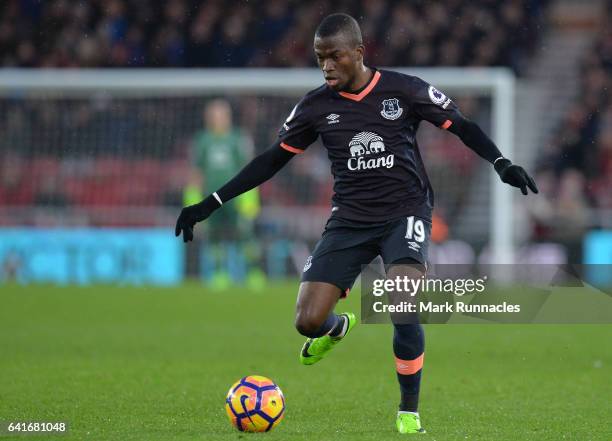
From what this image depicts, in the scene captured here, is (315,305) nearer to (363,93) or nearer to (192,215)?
(192,215)

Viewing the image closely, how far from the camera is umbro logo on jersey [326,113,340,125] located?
6418mm

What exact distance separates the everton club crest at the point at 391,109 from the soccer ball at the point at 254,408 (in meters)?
1.60

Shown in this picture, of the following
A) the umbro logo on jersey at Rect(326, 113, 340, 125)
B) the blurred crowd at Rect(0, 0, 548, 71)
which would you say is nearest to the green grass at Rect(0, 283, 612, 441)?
the umbro logo on jersey at Rect(326, 113, 340, 125)

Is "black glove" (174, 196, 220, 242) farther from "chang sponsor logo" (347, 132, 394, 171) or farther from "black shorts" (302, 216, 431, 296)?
"chang sponsor logo" (347, 132, 394, 171)

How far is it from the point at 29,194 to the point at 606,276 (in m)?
8.67

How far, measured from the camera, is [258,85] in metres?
17.1

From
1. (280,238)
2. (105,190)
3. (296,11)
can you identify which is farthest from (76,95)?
(296,11)

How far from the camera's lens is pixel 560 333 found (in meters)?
11.5

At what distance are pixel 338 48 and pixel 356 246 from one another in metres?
1.06

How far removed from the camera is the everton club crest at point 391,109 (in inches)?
251

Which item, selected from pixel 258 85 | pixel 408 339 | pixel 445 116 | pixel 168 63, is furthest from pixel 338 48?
pixel 168 63

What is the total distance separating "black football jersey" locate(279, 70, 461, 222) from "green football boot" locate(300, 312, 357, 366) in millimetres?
760

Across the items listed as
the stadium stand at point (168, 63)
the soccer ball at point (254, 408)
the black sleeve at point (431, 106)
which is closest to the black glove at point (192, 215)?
the soccer ball at point (254, 408)

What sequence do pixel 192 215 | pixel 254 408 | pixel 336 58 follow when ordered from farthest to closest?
pixel 192 215, pixel 336 58, pixel 254 408
